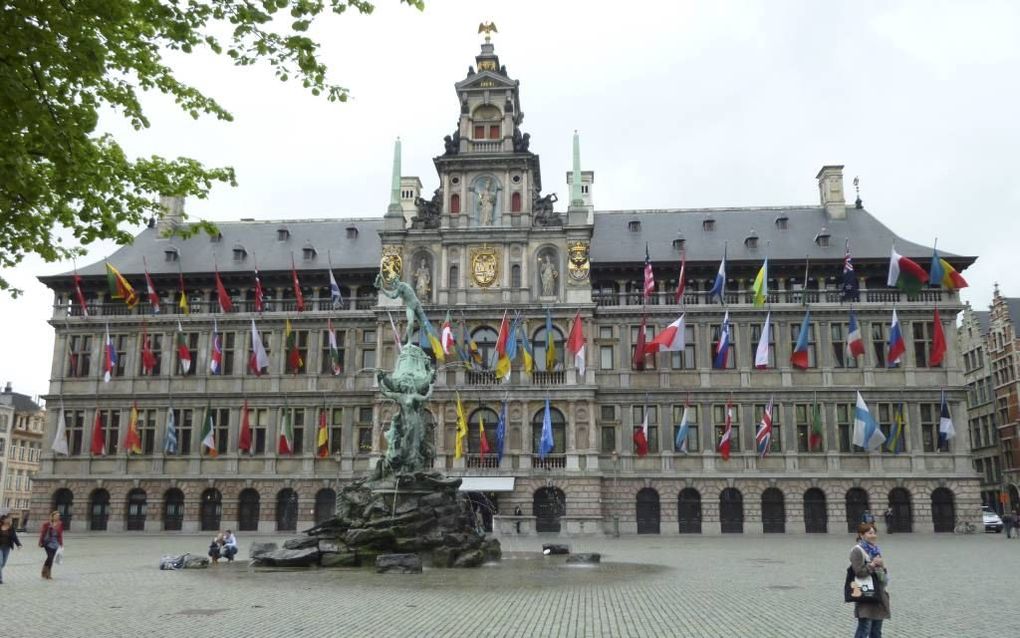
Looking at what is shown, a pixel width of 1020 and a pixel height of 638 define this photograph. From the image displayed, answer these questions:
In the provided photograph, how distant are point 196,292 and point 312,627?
4512 cm

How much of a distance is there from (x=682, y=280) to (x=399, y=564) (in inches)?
1175

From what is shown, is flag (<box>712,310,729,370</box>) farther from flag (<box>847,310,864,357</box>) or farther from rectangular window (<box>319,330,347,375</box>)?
rectangular window (<box>319,330,347,375</box>)

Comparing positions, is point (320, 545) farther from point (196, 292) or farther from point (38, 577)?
point (196, 292)

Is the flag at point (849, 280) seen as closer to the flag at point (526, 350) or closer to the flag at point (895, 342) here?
the flag at point (895, 342)

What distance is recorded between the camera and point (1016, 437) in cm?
6850

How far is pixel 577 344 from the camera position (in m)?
49.3

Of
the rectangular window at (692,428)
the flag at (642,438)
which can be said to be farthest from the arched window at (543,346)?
the rectangular window at (692,428)

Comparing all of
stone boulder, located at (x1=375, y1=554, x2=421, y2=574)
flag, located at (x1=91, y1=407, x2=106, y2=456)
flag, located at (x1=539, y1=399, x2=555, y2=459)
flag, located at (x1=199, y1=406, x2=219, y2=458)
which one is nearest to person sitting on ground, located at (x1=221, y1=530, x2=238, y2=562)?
stone boulder, located at (x1=375, y1=554, x2=421, y2=574)

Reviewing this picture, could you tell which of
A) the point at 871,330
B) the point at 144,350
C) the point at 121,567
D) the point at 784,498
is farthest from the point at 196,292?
the point at 871,330

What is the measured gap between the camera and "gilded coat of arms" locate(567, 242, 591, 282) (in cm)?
5241

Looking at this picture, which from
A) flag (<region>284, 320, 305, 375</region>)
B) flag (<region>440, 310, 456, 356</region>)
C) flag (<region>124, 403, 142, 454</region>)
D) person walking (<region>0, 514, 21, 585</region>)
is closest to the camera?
person walking (<region>0, 514, 21, 585</region>)

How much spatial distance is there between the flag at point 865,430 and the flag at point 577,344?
1456cm

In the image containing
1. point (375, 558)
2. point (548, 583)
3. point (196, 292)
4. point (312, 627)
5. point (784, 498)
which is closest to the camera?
point (312, 627)

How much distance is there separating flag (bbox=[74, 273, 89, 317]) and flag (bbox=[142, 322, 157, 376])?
11.3 ft
